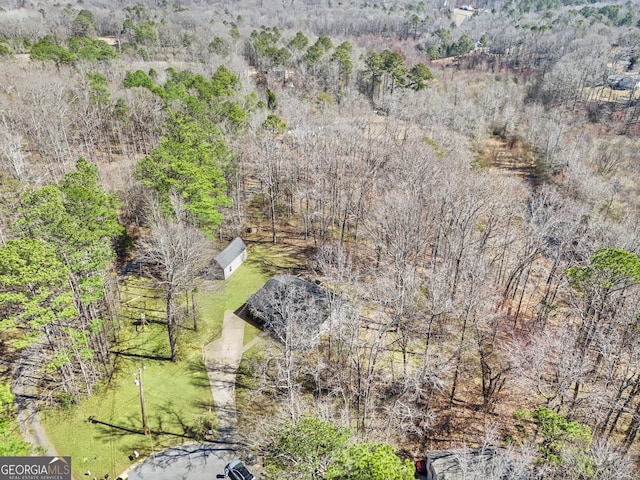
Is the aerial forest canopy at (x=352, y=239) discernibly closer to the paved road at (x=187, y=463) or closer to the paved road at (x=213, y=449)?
the paved road at (x=213, y=449)

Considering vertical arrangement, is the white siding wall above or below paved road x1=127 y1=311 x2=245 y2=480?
above

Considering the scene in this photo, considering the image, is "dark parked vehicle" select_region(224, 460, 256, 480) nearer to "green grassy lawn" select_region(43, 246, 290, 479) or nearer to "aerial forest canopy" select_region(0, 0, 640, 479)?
"aerial forest canopy" select_region(0, 0, 640, 479)

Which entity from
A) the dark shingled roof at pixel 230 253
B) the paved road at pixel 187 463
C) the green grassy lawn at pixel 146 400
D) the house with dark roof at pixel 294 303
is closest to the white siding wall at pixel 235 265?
the dark shingled roof at pixel 230 253

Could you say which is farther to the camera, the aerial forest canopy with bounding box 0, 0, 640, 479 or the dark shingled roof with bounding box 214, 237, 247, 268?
the dark shingled roof with bounding box 214, 237, 247, 268

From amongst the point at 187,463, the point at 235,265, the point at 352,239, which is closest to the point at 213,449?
the point at 187,463

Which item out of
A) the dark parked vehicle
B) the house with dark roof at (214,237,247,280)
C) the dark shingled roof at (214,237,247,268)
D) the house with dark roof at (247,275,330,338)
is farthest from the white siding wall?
the dark parked vehicle

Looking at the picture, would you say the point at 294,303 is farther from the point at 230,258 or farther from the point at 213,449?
the point at 213,449
